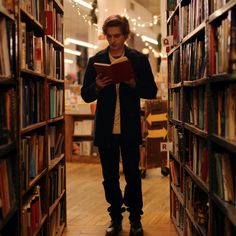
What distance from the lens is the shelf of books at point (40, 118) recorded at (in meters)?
2.11

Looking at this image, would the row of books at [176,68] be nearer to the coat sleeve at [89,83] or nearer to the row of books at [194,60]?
the row of books at [194,60]

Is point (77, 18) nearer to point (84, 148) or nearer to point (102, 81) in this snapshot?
point (84, 148)

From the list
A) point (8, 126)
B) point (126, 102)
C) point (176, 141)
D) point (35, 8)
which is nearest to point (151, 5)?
point (176, 141)

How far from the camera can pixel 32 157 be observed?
2295 millimetres

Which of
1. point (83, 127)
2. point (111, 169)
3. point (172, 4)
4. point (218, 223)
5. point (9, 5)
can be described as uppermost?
point (172, 4)

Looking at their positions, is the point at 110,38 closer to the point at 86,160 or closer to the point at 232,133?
the point at 232,133

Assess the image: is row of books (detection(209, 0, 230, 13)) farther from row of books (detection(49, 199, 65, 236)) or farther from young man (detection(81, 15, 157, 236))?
row of books (detection(49, 199, 65, 236))

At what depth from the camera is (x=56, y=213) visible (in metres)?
3.03

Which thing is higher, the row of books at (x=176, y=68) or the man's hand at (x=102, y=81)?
the row of books at (x=176, y=68)

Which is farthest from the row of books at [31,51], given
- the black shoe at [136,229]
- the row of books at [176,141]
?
the black shoe at [136,229]

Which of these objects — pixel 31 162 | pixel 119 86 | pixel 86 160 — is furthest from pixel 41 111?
pixel 86 160

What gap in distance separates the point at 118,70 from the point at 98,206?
1779 mm

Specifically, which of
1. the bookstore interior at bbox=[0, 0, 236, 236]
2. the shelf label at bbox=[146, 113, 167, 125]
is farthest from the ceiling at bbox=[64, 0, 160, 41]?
the bookstore interior at bbox=[0, 0, 236, 236]

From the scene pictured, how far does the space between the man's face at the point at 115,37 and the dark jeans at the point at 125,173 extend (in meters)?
0.63
